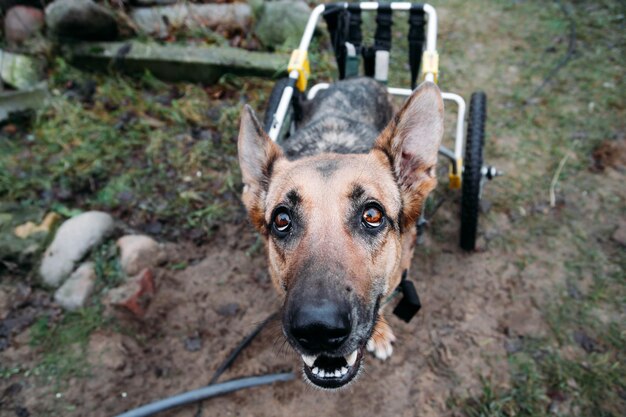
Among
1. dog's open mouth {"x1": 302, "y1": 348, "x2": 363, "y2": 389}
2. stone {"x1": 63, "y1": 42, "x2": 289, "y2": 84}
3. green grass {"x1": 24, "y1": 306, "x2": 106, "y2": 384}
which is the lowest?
green grass {"x1": 24, "y1": 306, "x2": 106, "y2": 384}

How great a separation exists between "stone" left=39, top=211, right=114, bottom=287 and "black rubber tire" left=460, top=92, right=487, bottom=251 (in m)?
3.97

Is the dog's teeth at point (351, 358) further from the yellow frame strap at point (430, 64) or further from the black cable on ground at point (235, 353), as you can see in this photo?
the yellow frame strap at point (430, 64)

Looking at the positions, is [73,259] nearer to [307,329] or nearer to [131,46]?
[307,329]

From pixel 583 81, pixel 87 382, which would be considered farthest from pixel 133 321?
pixel 583 81

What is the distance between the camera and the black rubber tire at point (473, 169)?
4.00m

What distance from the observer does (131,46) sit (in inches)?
257

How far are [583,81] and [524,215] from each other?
3005mm

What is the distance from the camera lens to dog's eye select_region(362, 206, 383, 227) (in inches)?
107

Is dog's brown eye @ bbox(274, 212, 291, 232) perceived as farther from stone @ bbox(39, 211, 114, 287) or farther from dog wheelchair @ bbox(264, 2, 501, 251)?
stone @ bbox(39, 211, 114, 287)

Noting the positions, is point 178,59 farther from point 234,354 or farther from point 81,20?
point 234,354

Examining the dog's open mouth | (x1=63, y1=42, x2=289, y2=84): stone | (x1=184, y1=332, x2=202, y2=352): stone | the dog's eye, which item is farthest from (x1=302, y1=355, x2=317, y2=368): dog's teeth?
(x1=63, y1=42, x2=289, y2=84): stone

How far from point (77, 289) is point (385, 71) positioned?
418 centimetres

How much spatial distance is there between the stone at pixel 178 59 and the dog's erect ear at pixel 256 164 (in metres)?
3.49

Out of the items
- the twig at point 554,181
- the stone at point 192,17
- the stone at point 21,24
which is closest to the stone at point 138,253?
the stone at point 192,17
